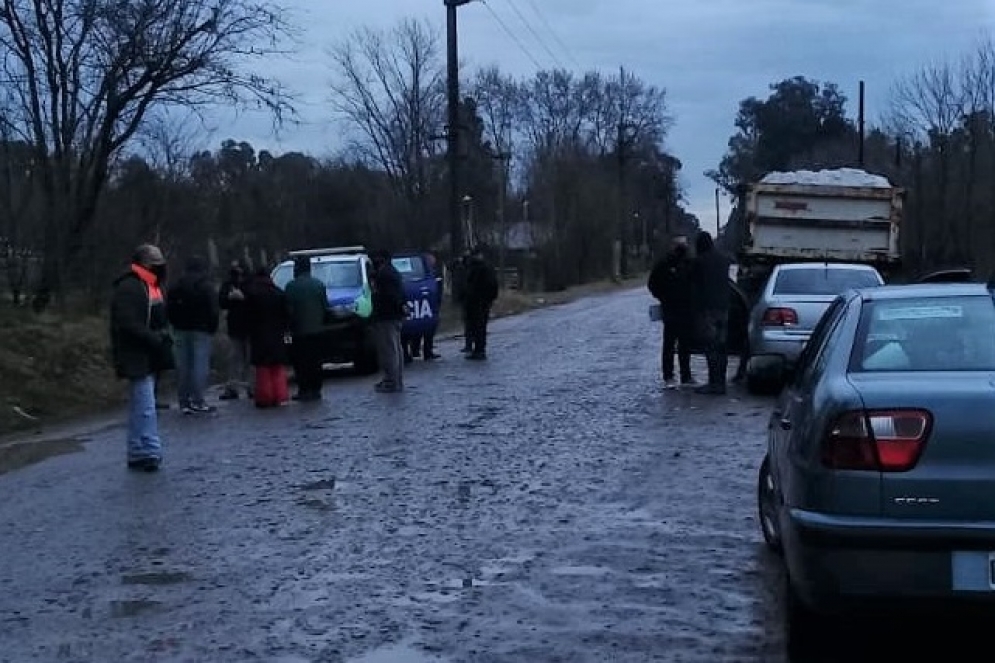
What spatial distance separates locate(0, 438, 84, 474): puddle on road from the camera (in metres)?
13.9

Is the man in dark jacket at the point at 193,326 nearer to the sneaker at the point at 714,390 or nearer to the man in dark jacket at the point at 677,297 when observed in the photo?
the man in dark jacket at the point at 677,297

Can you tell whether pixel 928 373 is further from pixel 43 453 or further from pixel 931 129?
pixel 931 129

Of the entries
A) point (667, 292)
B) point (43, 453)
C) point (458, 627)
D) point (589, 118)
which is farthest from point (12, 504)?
point (589, 118)

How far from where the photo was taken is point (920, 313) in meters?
6.84

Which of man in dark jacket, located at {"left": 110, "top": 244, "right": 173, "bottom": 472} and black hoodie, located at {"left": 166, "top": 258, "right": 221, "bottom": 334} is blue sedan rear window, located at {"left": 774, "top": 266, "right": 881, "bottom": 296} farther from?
man in dark jacket, located at {"left": 110, "top": 244, "right": 173, "bottom": 472}

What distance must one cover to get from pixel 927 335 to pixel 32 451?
10.4m

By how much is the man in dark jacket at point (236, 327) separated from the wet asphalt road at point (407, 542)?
2.78 m

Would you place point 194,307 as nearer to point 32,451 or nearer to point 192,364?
point 192,364

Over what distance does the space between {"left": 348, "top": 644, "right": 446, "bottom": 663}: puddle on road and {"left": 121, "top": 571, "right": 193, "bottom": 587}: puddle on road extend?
6.24 feet

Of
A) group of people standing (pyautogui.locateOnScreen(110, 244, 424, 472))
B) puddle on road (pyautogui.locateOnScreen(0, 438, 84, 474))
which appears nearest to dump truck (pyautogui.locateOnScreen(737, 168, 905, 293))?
group of people standing (pyautogui.locateOnScreen(110, 244, 424, 472))

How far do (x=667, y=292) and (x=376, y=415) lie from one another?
3.77 meters

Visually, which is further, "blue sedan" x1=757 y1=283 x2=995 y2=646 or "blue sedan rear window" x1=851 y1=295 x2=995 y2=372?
"blue sedan rear window" x1=851 y1=295 x2=995 y2=372

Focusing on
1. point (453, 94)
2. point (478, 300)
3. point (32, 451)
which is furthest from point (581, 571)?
point (453, 94)

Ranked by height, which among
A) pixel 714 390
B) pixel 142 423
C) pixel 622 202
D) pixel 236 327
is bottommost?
pixel 714 390
